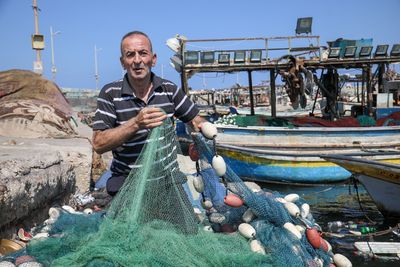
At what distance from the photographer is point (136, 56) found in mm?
2459

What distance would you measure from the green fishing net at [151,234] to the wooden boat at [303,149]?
8.34 metres

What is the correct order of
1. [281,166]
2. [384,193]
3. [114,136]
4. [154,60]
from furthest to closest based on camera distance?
1. [281,166]
2. [384,193]
3. [154,60]
4. [114,136]

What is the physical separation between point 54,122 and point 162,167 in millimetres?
6655

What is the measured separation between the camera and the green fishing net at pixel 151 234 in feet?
7.09

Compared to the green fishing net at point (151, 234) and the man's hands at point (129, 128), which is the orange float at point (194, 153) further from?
the man's hands at point (129, 128)

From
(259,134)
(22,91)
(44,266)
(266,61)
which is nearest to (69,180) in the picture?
(44,266)

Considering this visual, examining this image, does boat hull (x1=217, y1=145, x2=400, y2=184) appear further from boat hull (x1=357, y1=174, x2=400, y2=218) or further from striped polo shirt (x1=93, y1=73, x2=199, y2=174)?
striped polo shirt (x1=93, y1=73, x2=199, y2=174)

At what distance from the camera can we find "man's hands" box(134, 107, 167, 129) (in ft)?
7.20

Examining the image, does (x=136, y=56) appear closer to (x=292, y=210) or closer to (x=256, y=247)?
(x=256, y=247)

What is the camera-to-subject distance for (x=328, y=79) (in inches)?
539

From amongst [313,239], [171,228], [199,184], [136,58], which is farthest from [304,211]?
[136,58]

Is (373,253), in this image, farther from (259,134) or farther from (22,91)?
(22,91)

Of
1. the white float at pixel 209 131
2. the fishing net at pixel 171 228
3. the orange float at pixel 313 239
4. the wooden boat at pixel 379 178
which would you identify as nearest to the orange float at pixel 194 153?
the fishing net at pixel 171 228

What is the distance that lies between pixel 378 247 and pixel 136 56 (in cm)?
538
